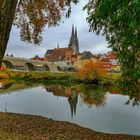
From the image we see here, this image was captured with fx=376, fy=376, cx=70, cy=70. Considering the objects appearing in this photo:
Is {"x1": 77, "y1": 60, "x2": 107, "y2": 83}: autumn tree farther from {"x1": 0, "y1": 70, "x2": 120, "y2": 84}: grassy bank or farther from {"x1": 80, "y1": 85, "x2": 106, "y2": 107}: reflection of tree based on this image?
{"x1": 80, "y1": 85, "x2": 106, "y2": 107}: reflection of tree

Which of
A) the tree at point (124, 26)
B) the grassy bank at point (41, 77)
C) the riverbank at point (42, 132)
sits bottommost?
the riverbank at point (42, 132)

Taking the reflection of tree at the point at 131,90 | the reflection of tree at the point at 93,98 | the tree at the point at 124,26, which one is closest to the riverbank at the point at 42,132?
the reflection of tree at the point at 131,90

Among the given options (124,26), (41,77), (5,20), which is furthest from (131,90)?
(41,77)

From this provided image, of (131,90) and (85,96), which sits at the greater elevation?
(131,90)

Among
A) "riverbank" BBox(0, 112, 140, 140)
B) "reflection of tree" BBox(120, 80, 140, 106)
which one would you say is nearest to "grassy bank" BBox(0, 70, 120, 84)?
"riverbank" BBox(0, 112, 140, 140)

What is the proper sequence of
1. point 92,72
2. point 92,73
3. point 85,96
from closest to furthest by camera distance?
point 85,96 → point 92,72 → point 92,73

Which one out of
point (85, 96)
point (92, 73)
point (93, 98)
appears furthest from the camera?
point (92, 73)

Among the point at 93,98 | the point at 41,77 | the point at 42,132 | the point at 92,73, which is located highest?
the point at 92,73

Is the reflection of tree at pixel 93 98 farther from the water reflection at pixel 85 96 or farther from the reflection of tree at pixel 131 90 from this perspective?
the reflection of tree at pixel 131 90

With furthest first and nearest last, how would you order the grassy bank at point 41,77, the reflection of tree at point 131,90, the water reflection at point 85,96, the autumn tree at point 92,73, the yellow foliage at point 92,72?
the grassy bank at point 41,77, the yellow foliage at point 92,72, the autumn tree at point 92,73, the water reflection at point 85,96, the reflection of tree at point 131,90

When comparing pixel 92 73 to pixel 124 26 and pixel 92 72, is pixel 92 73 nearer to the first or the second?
pixel 92 72

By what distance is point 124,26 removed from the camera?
10109 millimetres

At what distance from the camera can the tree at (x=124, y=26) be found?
878 centimetres

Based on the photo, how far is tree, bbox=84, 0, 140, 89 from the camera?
878 cm
